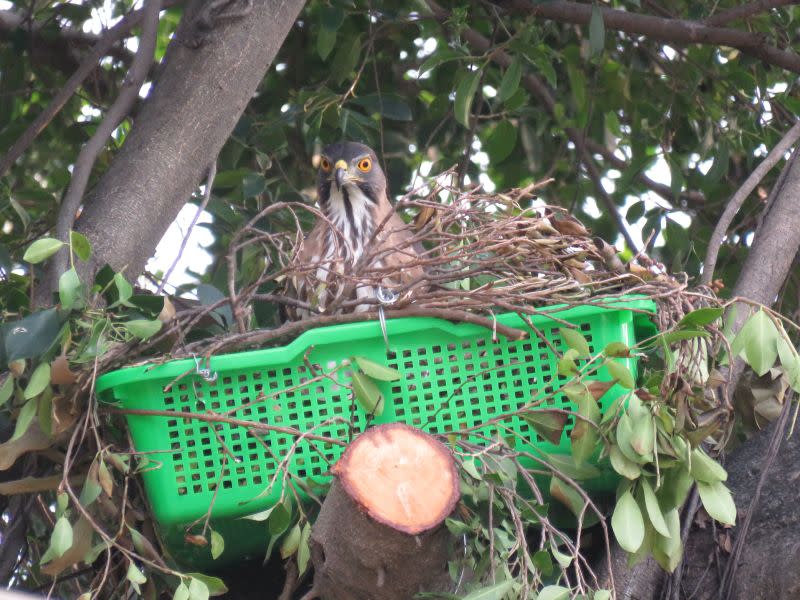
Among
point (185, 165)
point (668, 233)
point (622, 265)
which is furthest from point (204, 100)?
point (668, 233)

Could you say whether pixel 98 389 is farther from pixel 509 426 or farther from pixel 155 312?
pixel 509 426

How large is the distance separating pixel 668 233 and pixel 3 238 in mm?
1990

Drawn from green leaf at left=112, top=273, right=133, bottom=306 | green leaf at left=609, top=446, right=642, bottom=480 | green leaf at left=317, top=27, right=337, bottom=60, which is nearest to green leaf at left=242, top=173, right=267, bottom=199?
green leaf at left=317, top=27, right=337, bottom=60

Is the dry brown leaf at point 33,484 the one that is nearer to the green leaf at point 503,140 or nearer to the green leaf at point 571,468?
the green leaf at point 571,468

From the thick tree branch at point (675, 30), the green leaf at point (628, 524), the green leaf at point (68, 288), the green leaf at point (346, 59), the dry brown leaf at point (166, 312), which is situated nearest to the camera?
the green leaf at point (628, 524)

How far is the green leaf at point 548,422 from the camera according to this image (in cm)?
230

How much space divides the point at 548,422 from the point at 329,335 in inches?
17.4

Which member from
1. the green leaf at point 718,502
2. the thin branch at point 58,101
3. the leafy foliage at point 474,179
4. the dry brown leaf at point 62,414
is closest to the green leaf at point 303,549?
the leafy foliage at point 474,179

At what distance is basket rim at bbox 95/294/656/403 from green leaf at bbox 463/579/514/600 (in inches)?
20.2

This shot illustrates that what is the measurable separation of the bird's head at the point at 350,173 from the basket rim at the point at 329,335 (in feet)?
4.98

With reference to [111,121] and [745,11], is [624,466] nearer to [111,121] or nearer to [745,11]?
[111,121]

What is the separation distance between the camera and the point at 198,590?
2.21 metres

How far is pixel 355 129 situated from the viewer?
3.79m

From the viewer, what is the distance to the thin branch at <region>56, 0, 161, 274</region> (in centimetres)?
285
